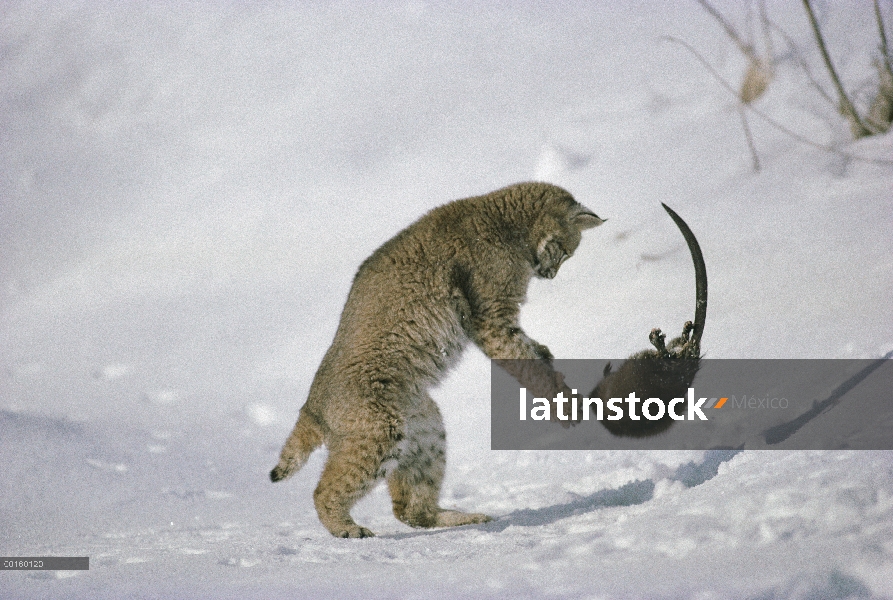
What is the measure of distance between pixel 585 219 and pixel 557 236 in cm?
A: 23

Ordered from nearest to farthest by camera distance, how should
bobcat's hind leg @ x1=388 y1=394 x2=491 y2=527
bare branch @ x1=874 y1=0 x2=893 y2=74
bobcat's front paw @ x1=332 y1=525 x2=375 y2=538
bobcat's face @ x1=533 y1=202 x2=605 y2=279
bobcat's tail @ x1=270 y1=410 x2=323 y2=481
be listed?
1. bobcat's front paw @ x1=332 y1=525 x2=375 y2=538
2. bobcat's tail @ x1=270 y1=410 x2=323 y2=481
3. bobcat's hind leg @ x1=388 y1=394 x2=491 y2=527
4. bobcat's face @ x1=533 y1=202 x2=605 y2=279
5. bare branch @ x1=874 y1=0 x2=893 y2=74

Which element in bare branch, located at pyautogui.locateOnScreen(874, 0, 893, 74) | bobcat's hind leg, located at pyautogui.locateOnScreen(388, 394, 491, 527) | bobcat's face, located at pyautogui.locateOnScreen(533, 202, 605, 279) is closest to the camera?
bobcat's hind leg, located at pyautogui.locateOnScreen(388, 394, 491, 527)

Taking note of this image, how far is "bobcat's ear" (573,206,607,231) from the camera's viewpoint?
4988 mm

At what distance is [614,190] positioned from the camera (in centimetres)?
902

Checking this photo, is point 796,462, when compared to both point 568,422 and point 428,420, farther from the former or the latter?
A: point 428,420

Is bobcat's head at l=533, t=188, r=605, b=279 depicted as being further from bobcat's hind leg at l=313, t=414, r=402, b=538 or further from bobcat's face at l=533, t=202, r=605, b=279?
bobcat's hind leg at l=313, t=414, r=402, b=538

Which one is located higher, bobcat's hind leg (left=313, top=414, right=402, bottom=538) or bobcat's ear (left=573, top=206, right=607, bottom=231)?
bobcat's ear (left=573, top=206, right=607, bottom=231)

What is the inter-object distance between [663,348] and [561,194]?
1.19 m

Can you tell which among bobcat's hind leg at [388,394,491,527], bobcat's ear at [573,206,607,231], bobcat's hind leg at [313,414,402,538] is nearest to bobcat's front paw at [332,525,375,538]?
bobcat's hind leg at [313,414,402,538]

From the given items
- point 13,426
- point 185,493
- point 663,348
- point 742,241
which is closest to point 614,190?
point 742,241

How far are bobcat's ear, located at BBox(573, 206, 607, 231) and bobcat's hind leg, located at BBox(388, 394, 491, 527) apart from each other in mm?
1406

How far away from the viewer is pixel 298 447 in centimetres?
443

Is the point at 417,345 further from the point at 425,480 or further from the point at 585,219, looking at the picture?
the point at 585,219

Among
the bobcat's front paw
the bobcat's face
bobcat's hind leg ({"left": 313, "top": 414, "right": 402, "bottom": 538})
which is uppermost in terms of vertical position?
the bobcat's face
